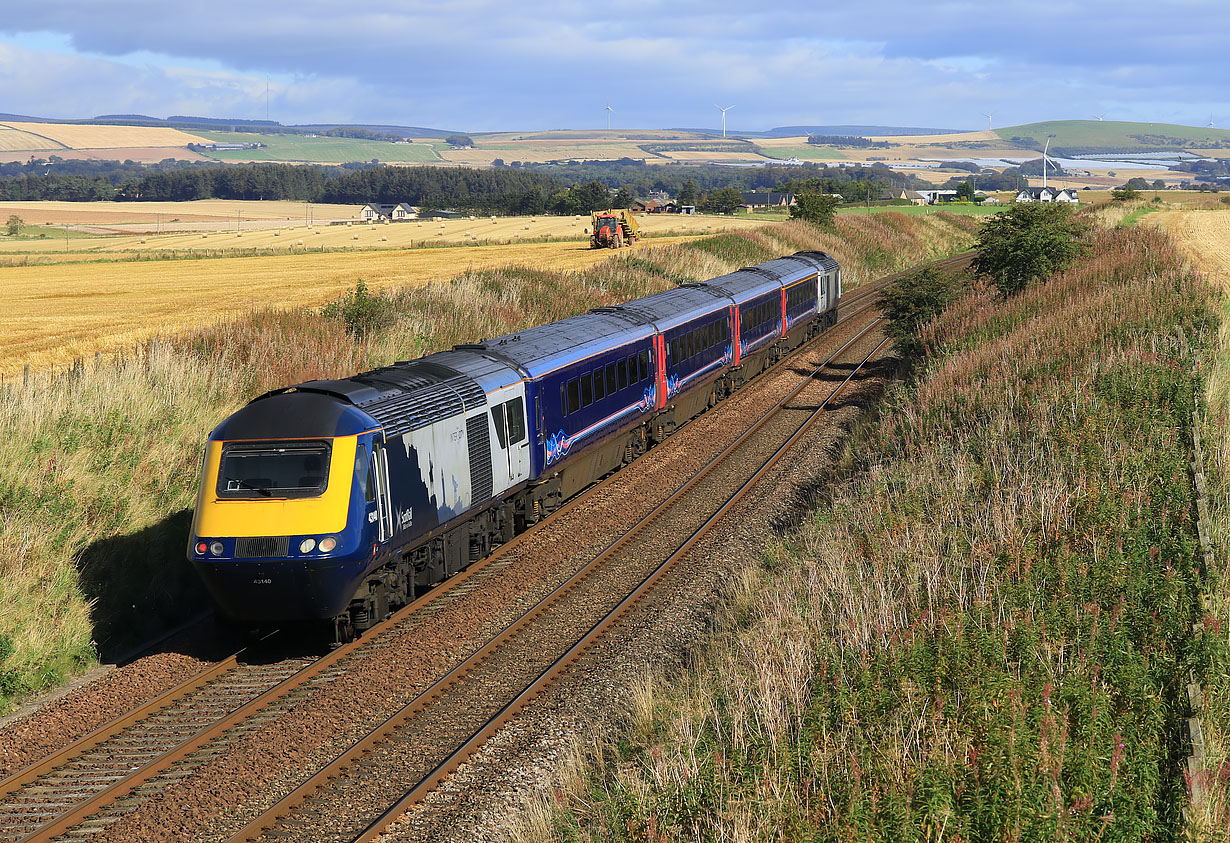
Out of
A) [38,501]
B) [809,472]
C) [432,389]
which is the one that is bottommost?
[809,472]

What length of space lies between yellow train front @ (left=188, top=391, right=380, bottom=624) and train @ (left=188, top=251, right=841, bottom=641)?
0.02m

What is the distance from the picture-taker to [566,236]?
305 feet

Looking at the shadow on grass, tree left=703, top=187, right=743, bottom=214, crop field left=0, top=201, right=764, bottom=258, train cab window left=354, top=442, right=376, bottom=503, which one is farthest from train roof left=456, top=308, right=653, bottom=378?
tree left=703, top=187, right=743, bottom=214

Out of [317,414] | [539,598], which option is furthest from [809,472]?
[317,414]

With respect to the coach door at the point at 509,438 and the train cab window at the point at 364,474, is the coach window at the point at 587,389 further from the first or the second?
the train cab window at the point at 364,474

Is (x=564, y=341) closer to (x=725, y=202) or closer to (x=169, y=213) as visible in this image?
(x=725, y=202)

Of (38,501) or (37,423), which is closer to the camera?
(38,501)

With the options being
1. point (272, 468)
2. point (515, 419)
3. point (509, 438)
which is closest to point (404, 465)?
point (272, 468)

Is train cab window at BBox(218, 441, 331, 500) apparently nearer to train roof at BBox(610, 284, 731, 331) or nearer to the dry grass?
the dry grass

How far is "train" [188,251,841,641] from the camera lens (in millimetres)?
12703

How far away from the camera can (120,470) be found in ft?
54.7

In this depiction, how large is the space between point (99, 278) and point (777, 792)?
57.5 metres

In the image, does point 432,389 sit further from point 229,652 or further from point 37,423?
point 37,423

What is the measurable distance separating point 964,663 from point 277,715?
761 cm
